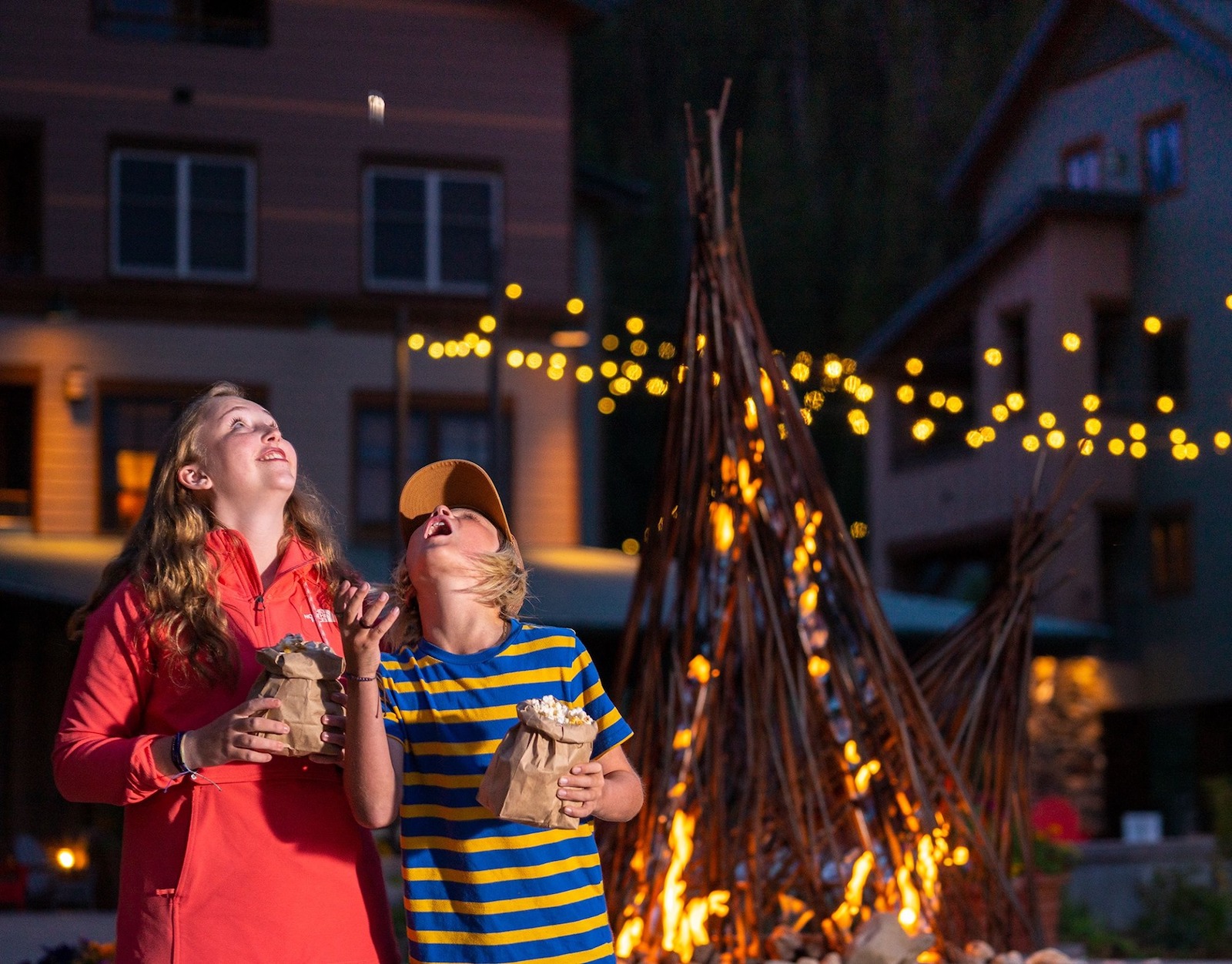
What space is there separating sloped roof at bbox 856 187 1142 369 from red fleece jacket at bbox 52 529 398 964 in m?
17.3

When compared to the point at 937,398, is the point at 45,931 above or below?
below

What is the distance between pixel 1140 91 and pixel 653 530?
16.0 m

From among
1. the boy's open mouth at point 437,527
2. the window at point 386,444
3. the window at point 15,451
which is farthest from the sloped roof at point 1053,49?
the boy's open mouth at point 437,527

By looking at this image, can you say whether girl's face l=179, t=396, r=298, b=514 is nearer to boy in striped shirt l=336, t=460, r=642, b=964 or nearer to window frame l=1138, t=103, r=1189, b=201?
boy in striped shirt l=336, t=460, r=642, b=964

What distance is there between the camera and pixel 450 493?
2842 mm

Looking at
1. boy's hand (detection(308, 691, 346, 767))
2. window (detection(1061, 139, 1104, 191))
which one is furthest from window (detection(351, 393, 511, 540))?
boy's hand (detection(308, 691, 346, 767))

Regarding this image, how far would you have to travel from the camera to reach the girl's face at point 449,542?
8.74 ft

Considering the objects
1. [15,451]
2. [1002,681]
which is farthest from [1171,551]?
[1002,681]

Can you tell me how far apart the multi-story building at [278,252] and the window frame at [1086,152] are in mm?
7081

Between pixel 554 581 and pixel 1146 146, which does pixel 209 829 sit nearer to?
pixel 554 581

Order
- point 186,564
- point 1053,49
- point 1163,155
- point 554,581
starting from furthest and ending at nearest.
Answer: point 1053,49 < point 1163,155 < point 554,581 < point 186,564

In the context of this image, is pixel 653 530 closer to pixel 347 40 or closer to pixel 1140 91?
pixel 347 40

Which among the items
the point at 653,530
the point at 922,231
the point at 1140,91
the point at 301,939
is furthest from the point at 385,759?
the point at 922,231

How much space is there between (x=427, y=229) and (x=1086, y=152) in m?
8.96
